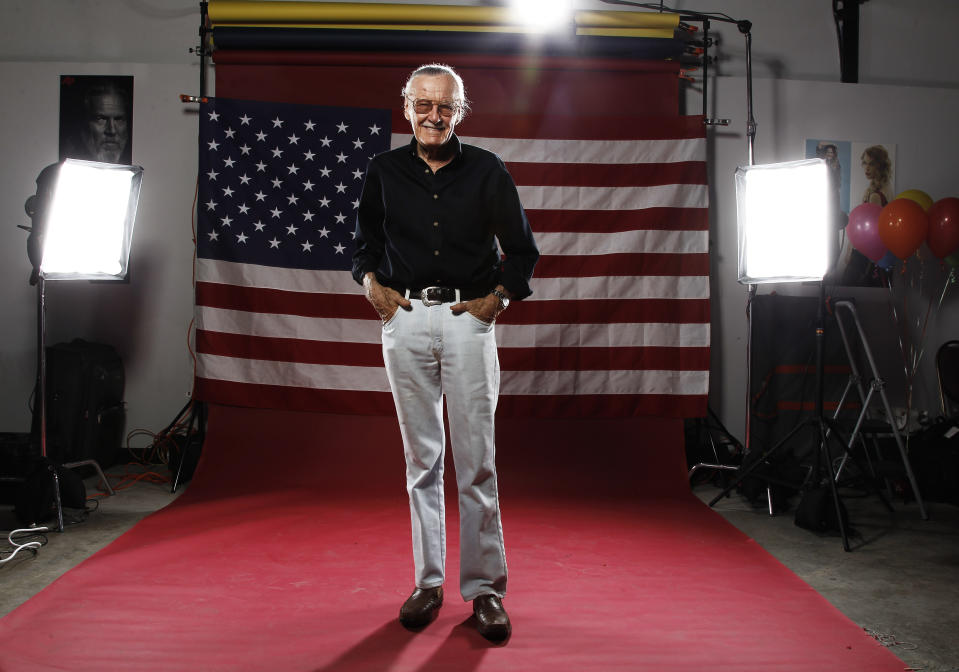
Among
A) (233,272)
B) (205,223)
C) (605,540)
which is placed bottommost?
(605,540)

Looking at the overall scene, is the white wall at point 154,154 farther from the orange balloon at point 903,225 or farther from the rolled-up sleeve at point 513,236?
the rolled-up sleeve at point 513,236

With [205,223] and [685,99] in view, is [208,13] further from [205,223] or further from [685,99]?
[685,99]

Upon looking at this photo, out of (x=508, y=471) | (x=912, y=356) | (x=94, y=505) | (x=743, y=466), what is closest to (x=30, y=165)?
(x=94, y=505)

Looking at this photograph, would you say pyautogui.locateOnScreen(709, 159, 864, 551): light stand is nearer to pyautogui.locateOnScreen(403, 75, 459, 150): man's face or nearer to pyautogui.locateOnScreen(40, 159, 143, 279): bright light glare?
pyautogui.locateOnScreen(403, 75, 459, 150): man's face

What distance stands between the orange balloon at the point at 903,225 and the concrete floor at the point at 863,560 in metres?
1.34

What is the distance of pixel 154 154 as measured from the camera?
414cm

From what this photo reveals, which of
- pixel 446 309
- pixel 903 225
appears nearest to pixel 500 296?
pixel 446 309

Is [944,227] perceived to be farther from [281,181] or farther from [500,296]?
[281,181]

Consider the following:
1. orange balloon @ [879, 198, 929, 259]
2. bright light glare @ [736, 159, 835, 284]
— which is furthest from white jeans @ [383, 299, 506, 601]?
orange balloon @ [879, 198, 929, 259]

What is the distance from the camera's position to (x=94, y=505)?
128 inches

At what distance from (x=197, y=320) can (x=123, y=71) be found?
1.65 meters

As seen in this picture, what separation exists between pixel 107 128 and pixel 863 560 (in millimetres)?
4454

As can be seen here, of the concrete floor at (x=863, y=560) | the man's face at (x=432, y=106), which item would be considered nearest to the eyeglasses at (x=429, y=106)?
the man's face at (x=432, y=106)

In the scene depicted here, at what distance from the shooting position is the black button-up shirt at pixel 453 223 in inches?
74.3
